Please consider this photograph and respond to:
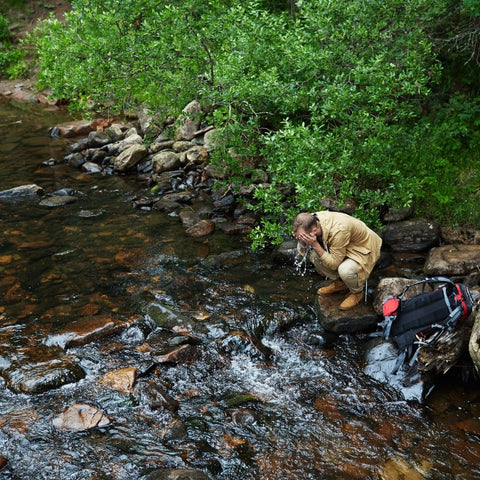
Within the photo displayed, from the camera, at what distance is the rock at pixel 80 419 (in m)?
4.69

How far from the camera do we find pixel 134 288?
24.4 ft

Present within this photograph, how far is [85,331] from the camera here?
6.21 metres

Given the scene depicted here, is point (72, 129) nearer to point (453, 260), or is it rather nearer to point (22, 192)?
point (22, 192)

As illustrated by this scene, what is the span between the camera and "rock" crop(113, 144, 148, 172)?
13297mm

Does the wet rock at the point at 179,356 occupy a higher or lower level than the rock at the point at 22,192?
higher

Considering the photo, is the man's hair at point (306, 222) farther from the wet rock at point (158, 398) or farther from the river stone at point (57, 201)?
the river stone at point (57, 201)

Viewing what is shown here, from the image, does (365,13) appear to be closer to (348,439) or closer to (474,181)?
(474,181)

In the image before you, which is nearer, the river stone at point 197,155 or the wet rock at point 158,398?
the wet rock at point 158,398

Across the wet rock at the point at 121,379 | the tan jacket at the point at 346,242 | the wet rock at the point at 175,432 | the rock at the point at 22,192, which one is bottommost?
the rock at the point at 22,192

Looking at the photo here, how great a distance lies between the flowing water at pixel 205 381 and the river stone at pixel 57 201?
5.36 feet

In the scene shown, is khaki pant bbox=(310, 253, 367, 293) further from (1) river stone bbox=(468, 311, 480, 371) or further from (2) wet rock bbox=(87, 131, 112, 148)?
(2) wet rock bbox=(87, 131, 112, 148)

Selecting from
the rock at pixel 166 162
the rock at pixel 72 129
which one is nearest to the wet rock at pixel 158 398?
the rock at pixel 166 162

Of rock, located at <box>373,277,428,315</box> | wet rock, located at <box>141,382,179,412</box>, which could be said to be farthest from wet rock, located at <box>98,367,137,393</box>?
rock, located at <box>373,277,428,315</box>

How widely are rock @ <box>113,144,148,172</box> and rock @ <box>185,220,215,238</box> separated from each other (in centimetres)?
472
